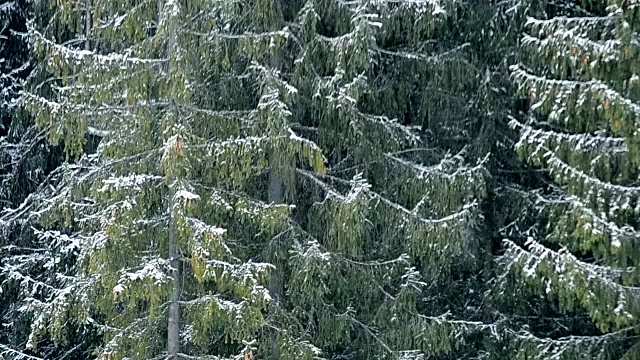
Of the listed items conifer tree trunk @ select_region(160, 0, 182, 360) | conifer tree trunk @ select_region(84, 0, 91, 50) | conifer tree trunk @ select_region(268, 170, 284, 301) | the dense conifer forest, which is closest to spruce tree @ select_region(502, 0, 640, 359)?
the dense conifer forest

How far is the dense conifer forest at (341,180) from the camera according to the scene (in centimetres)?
640

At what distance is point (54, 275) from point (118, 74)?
3.99 metres

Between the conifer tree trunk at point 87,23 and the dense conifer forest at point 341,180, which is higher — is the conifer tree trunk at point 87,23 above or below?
above

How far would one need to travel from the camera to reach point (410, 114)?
920 cm

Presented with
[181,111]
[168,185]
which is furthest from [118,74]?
[168,185]

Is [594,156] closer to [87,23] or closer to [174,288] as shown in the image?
[174,288]

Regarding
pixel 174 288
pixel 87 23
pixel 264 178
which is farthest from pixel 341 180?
pixel 87 23

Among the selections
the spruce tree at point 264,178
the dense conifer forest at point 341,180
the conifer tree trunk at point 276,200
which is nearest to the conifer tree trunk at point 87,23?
the spruce tree at point 264,178

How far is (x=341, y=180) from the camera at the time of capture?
25.5 ft

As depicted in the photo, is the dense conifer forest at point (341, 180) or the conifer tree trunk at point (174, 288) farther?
the conifer tree trunk at point (174, 288)

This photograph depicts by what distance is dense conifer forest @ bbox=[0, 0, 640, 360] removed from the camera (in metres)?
6.40

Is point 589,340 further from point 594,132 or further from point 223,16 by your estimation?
point 223,16

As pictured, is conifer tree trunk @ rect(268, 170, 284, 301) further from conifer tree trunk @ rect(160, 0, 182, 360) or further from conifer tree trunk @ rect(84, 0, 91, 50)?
conifer tree trunk @ rect(84, 0, 91, 50)

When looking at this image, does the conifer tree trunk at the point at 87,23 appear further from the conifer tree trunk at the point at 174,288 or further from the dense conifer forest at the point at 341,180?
the conifer tree trunk at the point at 174,288
